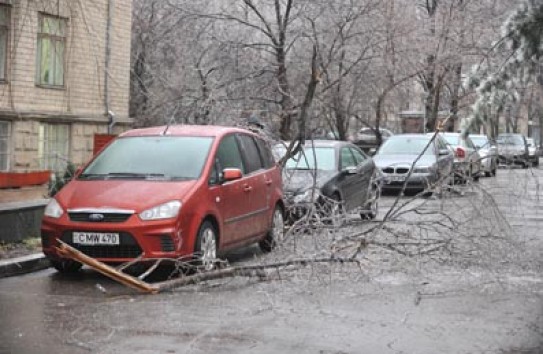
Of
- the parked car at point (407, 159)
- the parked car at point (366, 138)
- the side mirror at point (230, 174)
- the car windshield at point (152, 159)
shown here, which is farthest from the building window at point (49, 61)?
the parked car at point (366, 138)

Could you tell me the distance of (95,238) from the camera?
854cm

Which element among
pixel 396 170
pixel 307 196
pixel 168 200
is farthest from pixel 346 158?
pixel 168 200

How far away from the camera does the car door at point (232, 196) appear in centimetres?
943

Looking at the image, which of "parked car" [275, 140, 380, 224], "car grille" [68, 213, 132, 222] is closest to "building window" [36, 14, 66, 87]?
"parked car" [275, 140, 380, 224]

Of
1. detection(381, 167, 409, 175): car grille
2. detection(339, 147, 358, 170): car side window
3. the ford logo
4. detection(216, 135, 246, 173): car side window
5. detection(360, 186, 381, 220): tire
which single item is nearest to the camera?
the ford logo

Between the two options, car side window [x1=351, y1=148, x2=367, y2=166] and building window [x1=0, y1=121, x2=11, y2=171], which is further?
building window [x1=0, y1=121, x2=11, y2=171]

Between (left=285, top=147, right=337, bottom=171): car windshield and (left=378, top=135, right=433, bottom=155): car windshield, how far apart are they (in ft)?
23.2

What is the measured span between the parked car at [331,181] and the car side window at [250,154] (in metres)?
0.98

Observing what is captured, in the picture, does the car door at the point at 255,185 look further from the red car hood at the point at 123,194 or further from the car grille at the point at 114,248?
the car grille at the point at 114,248

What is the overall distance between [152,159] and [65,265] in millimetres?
1581

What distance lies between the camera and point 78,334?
6.44 metres

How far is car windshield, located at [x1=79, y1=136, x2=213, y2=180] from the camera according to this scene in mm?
9359

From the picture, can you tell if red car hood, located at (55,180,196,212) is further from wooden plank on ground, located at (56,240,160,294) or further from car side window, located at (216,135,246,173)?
car side window, located at (216,135,246,173)

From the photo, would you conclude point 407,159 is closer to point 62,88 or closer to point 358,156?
point 358,156
